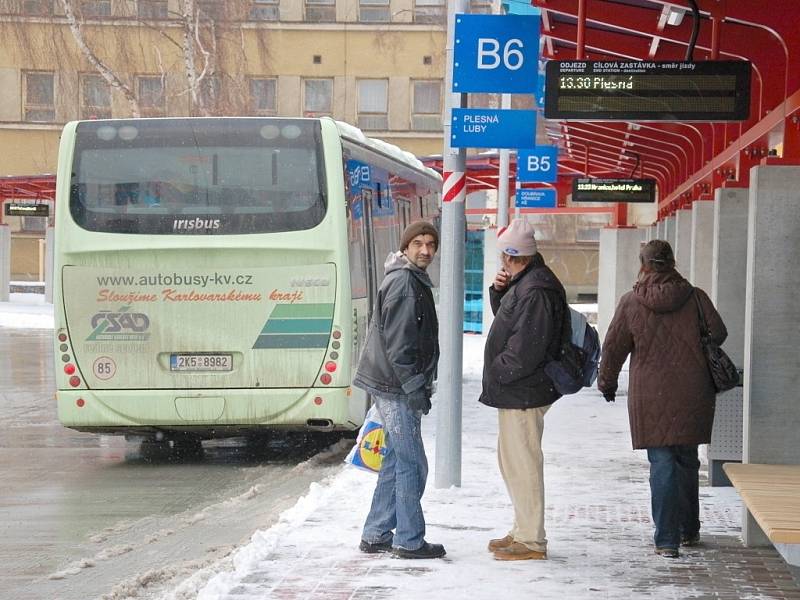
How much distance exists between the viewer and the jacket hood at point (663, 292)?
8297 millimetres

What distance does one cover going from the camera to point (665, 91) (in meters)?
10.4

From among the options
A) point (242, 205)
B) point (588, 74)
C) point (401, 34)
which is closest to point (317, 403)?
point (242, 205)

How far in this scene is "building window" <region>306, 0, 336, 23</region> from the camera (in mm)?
62250

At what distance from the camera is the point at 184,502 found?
11.1 meters

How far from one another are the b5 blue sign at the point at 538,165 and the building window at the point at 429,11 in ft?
130

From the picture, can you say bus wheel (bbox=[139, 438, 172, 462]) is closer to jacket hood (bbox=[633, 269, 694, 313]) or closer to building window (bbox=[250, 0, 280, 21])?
jacket hood (bbox=[633, 269, 694, 313])

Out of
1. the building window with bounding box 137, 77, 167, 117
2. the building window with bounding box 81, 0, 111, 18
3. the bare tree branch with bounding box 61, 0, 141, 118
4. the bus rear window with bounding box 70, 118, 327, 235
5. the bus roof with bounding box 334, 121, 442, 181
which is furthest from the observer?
the building window with bounding box 137, 77, 167, 117

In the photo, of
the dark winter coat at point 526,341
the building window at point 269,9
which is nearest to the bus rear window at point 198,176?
the dark winter coat at point 526,341

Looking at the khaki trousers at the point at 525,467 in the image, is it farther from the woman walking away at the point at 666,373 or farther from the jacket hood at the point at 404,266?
the jacket hood at the point at 404,266

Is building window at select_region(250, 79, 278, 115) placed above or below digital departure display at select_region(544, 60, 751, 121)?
above

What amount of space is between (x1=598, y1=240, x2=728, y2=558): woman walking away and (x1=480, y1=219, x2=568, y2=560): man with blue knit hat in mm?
551

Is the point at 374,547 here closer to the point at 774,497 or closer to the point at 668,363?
the point at 668,363

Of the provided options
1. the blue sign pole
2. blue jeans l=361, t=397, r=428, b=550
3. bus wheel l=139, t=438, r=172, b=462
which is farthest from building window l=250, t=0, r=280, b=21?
blue jeans l=361, t=397, r=428, b=550

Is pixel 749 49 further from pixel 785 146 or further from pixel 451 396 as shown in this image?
pixel 451 396
